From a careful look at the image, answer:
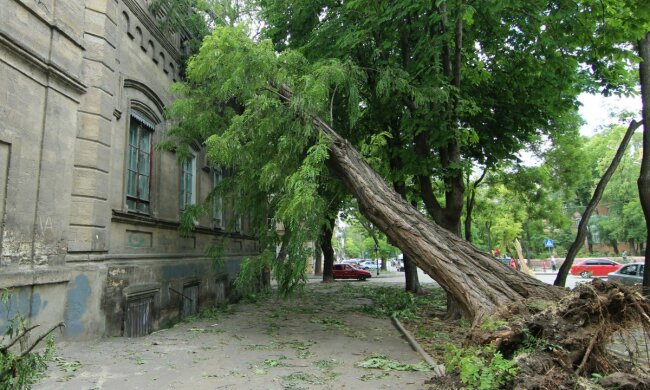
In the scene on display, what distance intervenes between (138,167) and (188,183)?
10.4 feet

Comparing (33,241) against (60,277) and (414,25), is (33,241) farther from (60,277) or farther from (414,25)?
(414,25)

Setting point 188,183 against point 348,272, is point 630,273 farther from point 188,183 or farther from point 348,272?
point 348,272

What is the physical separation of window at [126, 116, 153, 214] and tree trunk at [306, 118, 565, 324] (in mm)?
4342

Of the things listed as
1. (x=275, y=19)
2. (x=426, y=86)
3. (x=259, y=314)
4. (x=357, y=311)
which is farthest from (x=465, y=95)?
(x=259, y=314)

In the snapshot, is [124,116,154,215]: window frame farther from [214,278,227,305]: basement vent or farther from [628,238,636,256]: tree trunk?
[628,238,636,256]: tree trunk

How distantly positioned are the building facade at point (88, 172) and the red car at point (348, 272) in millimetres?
22781

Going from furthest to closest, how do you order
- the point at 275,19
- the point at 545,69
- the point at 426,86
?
the point at 275,19 < the point at 545,69 < the point at 426,86

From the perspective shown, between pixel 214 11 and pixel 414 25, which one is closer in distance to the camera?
pixel 414 25

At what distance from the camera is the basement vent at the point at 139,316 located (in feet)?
29.9

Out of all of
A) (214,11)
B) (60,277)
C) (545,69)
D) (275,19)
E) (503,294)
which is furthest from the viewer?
(214,11)

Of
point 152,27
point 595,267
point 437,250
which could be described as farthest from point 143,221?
point 595,267

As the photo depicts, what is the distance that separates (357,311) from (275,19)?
28.3 feet

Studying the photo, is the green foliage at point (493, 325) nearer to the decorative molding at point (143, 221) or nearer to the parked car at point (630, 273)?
the decorative molding at point (143, 221)

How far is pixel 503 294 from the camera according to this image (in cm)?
692
